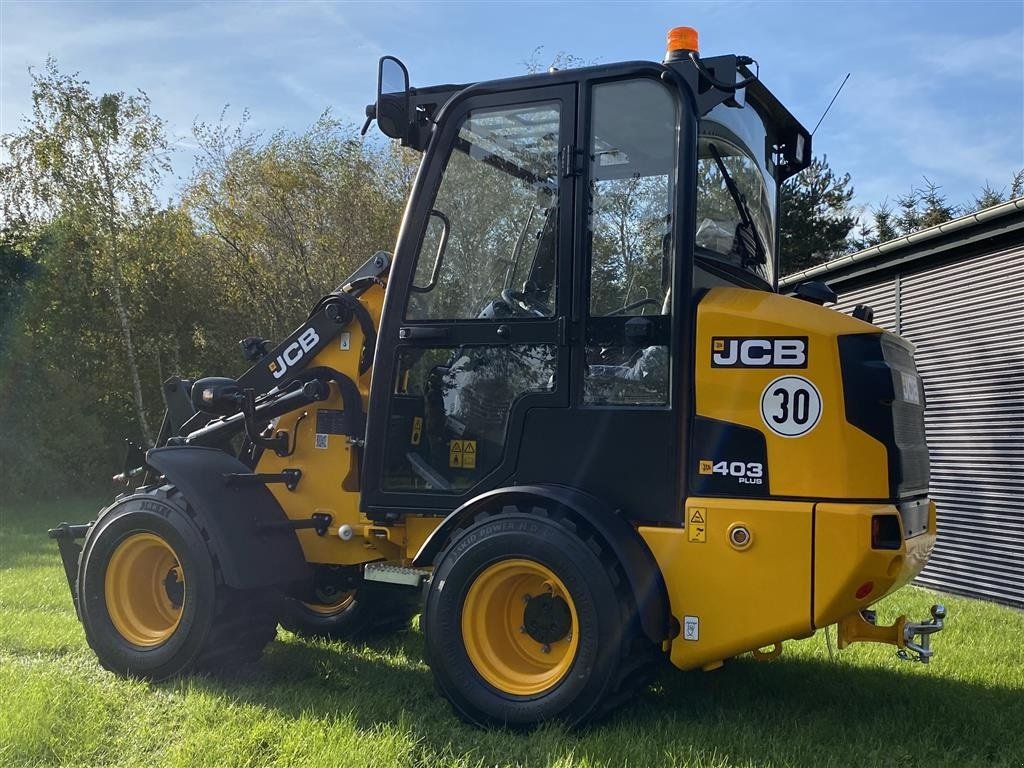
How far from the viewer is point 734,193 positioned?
4461 mm

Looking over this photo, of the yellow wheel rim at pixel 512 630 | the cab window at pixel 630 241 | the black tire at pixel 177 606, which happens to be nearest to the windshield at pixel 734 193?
the cab window at pixel 630 241

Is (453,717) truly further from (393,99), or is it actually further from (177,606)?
(393,99)

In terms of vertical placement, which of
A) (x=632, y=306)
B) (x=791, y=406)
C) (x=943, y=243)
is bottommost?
(x=791, y=406)

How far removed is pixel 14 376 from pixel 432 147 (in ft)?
51.4

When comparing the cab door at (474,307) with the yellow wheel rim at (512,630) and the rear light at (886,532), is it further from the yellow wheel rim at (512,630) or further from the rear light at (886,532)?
the rear light at (886,532)

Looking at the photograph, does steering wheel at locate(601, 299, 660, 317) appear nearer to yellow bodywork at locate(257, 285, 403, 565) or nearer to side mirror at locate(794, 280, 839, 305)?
side mirror at locate(794, 280, 839, 305)

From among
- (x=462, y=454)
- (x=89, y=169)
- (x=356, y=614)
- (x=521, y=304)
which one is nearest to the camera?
(x=521, y=304)

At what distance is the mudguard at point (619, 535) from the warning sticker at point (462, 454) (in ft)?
1.14

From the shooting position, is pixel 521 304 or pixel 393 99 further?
pixel 393 99

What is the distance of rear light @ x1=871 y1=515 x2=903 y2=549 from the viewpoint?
3.54 meters

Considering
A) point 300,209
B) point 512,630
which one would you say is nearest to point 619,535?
point 512,630

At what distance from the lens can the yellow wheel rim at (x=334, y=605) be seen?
19.2 ft

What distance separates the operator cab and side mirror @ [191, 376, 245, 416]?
1064 millimetres

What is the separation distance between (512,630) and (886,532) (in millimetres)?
1586
